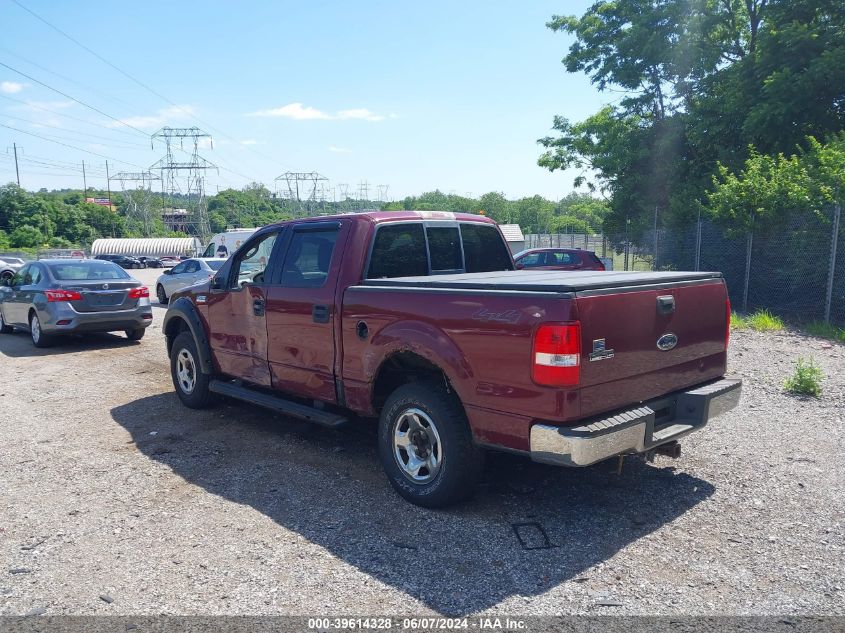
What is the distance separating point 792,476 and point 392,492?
310 cm

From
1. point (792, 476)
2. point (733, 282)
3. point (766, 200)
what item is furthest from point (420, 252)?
point (733, 282)

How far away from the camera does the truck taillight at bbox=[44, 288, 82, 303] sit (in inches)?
437

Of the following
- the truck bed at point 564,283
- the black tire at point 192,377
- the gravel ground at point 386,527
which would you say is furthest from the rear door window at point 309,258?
the black tire at point 192,377

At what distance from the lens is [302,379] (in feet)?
18.0

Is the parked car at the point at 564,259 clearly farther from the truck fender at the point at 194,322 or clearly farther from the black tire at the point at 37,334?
the truck fender at the point at 194,322

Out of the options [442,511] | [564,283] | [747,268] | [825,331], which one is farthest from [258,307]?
[747,268]

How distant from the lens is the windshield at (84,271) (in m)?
11.6

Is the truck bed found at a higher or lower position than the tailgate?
higher

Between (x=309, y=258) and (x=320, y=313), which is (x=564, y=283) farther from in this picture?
(x=309, y=258)

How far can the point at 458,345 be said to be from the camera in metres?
4.08

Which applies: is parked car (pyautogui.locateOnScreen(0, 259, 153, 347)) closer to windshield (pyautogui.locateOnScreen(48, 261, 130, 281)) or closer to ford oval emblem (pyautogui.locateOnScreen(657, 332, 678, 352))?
windshield (pyautogui.locateOnScreen(48, 261, 130, 281))

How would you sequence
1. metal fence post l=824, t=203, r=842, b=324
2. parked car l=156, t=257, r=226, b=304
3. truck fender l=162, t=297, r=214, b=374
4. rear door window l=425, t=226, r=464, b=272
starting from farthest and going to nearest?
parked car l=156, t=257, r=226, b=304, metal fence post l=824, t=203, r=842, b=324, truck fender l=162, t=297, r=214, b=374, rear door window l=425, t=226, r=464, b=272

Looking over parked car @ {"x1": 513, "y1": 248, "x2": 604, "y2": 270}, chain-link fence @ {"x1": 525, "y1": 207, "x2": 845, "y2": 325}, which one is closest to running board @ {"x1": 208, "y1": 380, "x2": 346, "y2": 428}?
chain-link fence @ {"x1": 525, "y1": 207, "x2": 845, "y2": 325}

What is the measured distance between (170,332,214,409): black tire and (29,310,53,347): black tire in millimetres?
5658
